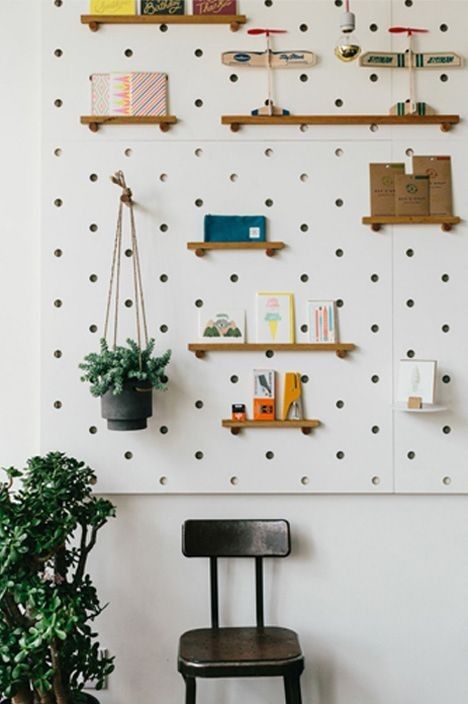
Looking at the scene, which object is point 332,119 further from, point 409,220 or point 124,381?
point 124,381

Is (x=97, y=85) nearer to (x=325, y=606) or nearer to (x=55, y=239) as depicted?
(x=55, y=239)

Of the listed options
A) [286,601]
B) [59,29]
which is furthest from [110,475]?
[59,29]

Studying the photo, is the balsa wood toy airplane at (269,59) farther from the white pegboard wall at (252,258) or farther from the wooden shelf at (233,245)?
the wooden shelf at (233,245)

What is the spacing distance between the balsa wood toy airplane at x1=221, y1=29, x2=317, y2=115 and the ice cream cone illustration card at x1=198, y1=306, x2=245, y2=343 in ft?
2.08

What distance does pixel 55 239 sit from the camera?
2320 mm

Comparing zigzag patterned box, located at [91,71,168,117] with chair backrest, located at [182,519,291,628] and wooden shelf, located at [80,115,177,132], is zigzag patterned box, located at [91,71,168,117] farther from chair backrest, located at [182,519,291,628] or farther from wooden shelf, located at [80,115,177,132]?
chair backrest, located at [182,519,291,628]

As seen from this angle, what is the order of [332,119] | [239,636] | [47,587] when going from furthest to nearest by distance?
[332,119] < [239,636] < [47,587]

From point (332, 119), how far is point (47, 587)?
5.29 feet

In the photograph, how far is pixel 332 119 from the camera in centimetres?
230

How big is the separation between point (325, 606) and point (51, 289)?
132 cm

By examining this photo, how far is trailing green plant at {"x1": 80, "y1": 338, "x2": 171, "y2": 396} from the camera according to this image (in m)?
2.12

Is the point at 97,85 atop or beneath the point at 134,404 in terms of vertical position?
atop

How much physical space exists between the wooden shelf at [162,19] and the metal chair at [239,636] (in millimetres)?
1553

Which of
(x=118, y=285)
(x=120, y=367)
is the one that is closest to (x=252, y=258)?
(x=118, y=285)
